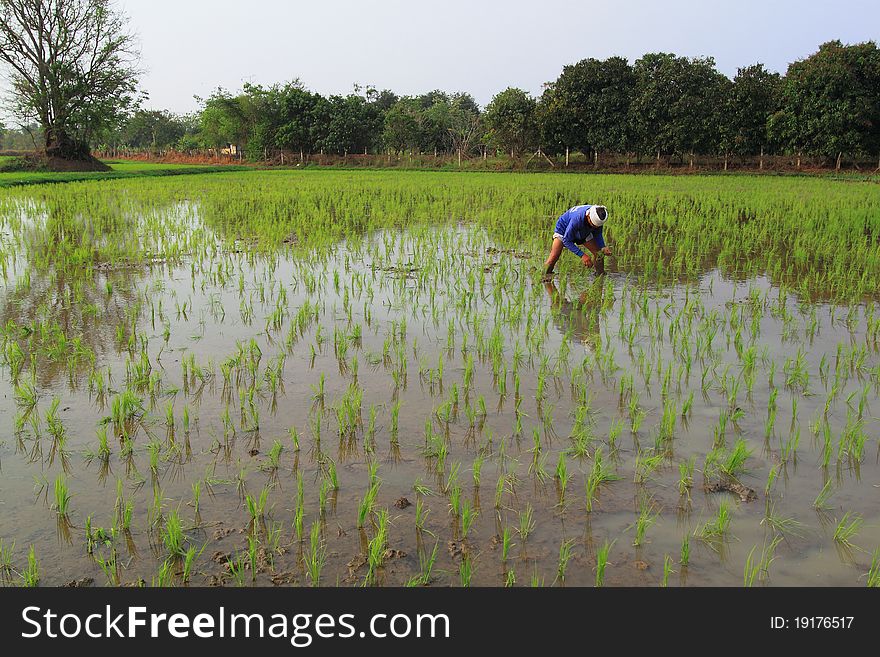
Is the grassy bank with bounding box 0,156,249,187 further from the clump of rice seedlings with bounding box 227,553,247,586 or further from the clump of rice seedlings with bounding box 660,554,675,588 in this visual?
the clump of rice seedlings with bounding box 660,554,675,588

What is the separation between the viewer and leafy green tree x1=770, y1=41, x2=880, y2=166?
2336 cm

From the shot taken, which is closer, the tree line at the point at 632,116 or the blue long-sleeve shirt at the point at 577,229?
the blue long-sleeve shirt at the point at 577,229

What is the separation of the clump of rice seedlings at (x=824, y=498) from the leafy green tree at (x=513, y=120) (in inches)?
1167

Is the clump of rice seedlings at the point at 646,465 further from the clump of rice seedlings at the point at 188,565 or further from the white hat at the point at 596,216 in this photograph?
the white hat at the point at 596,216

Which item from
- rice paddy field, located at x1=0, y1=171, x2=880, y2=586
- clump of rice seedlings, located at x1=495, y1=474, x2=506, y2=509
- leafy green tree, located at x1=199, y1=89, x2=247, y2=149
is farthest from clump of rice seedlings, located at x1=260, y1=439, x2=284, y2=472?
leafy green tree, located at x1=199, y1=89, x2=247, y2=149

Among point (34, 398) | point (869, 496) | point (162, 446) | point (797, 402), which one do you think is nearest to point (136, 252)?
point (34, 398)

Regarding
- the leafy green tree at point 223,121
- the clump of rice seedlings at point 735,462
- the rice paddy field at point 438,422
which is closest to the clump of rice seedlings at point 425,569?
the rice paddy field at point 438,422

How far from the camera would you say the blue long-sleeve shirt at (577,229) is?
6.29 meters

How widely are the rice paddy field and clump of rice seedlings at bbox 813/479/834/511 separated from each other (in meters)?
0.01

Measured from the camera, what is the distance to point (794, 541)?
7.54ft

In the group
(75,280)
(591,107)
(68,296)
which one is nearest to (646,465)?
(68,296)

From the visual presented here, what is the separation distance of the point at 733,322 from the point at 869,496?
101 inches
